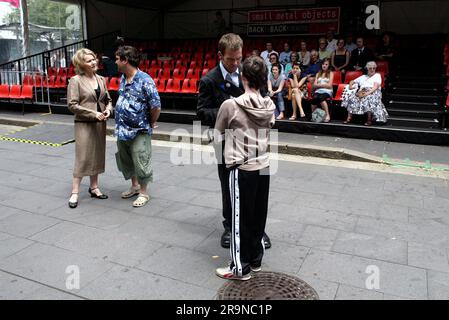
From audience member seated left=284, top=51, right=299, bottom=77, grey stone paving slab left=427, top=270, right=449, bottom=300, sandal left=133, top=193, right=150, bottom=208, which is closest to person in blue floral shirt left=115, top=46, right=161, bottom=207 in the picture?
sandal left=133, top=193, right=150, bottom=208

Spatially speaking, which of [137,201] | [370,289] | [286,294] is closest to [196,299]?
[286,294]

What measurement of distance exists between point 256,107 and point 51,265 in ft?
6.88

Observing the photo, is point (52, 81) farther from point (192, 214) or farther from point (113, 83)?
point (192, 214)

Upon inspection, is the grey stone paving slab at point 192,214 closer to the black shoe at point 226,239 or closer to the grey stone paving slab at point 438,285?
the black shoe at point 226,239

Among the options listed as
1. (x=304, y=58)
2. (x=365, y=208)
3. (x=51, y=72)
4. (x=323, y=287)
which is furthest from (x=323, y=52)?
(x=51, y=72)

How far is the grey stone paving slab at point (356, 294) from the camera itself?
2.95 metres

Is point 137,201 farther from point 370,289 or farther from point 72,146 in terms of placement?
point 72,146

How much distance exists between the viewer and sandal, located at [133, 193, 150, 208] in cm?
475

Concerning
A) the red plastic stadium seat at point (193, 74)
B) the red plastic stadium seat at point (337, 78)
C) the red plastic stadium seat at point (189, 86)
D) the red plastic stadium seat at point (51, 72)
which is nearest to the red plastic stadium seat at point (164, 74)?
the red plastic stadium seat at point (193, 74)

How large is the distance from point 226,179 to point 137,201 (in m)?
1.60

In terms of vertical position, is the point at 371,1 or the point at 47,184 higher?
the point at 371,1

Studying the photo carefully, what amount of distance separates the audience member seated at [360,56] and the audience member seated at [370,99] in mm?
1623

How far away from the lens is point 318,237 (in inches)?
156

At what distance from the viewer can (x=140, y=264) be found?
3434mm
